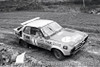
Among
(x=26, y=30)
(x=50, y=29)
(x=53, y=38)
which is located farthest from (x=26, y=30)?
(x=53, y=38)

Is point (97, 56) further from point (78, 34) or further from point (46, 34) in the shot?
point (46, 34)

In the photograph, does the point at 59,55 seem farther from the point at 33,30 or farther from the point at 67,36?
the point at 33,30

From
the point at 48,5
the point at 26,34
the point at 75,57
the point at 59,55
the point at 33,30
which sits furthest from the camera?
the point at 48,5

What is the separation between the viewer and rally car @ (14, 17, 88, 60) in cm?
685

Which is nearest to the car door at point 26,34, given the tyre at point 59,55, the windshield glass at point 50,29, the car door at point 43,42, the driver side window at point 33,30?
the driver side window at point 33,30

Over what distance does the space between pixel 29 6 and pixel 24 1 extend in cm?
183

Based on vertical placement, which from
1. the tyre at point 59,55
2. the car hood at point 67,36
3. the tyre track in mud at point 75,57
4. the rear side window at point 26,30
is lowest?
the tyre track in mud at point 75,57

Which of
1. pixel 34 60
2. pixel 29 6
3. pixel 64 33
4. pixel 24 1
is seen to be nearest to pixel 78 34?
pixel 64 33

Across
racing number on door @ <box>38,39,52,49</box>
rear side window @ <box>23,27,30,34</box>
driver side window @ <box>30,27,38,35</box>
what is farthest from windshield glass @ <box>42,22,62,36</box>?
rear side window @ <box>23,27,30,34</box>

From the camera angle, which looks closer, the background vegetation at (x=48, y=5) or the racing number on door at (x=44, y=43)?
the racing number on door at (x=44, y=43)

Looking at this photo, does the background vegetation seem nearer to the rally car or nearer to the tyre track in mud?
Result: the rally car

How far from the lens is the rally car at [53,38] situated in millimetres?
6846

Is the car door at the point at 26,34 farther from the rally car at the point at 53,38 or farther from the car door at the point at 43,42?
the car door at the point at 43,42

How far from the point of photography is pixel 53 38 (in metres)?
7.43
